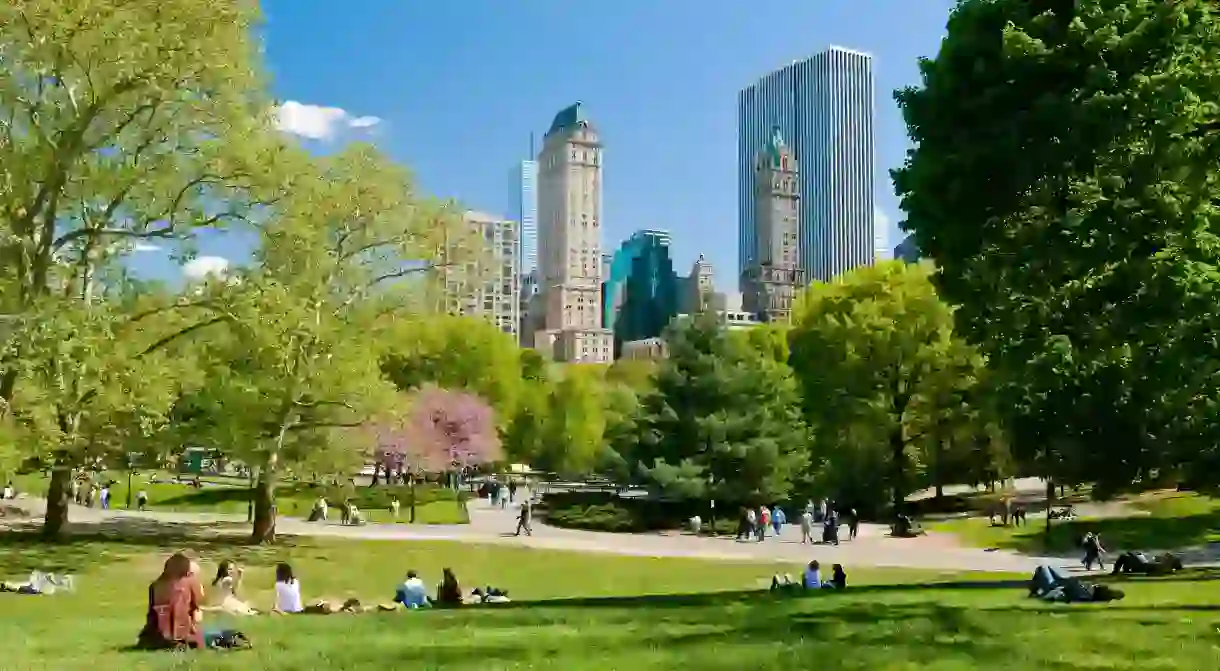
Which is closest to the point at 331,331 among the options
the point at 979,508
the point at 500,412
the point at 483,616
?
the point at 483,616

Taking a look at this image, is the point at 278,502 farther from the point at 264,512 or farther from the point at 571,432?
the point at 571,432

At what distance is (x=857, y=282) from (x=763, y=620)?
38348 millimetres

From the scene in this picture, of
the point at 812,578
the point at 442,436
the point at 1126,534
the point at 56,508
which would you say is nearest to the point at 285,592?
the point at 812,578

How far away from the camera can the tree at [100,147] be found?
74.1 ft

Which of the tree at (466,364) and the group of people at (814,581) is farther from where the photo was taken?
the tree at (466,364)

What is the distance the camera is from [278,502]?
50.5 meters

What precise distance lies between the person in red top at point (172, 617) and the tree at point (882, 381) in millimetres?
36298

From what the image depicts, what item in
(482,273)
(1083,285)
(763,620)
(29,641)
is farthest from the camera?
(482,273)

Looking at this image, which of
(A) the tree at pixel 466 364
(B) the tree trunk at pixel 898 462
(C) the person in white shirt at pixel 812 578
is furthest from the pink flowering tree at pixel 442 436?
(C) the person in white shirt at pixel 812 578

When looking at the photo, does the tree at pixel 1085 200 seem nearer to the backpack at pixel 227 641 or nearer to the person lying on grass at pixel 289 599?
the person lying on grass at pixel 289 599

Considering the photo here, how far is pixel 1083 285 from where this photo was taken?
57.7 feet

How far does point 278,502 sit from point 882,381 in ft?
88.2

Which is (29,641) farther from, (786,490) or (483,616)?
(786,490)

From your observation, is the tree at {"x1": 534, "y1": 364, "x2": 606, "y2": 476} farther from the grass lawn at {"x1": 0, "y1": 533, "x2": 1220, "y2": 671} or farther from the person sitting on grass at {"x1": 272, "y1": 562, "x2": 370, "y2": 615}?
the person sitting on grass at {"x1": 272, "y1": 562, "x2": 370, "y2": 615}
